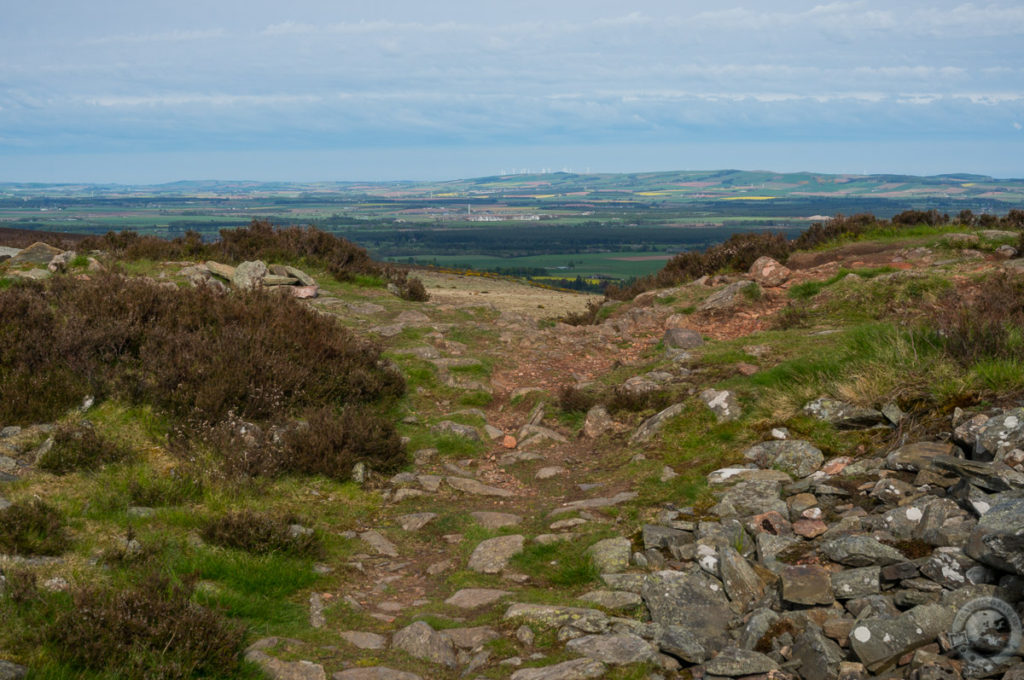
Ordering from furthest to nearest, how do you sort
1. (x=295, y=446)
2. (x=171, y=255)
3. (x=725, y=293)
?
(x=171, y=255)
(x=725, y=293)
(x=295, y=446)

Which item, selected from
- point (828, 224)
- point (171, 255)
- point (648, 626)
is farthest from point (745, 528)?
point (828, 224)

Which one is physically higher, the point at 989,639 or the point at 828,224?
the point at 828,224

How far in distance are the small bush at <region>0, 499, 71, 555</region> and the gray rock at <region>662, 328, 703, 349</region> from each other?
9.94 metres

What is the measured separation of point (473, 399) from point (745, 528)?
19.5ft

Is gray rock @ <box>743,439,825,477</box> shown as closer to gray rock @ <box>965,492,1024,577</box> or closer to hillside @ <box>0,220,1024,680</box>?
hillside @ <box>0,220,1024,680</box>

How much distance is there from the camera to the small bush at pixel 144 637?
421 centimetres

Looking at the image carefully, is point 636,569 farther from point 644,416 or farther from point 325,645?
point 644,416

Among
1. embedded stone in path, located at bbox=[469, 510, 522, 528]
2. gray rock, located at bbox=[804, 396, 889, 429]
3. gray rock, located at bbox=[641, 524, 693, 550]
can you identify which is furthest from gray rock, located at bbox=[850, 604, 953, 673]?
embedded stone in path, located at bbox=[469, 510, 522, 528]

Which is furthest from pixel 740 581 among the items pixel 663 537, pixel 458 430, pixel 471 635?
pixel 458 430

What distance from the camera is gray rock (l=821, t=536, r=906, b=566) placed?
5156 millimetres

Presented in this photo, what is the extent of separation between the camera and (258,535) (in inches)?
244

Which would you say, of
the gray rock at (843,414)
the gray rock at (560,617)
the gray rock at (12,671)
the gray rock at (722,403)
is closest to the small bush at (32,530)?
the gray rock at (12,671)

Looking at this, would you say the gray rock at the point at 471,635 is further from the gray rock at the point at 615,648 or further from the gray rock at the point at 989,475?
the gray rock at the point at 989,475

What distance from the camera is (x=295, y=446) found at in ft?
27.1
